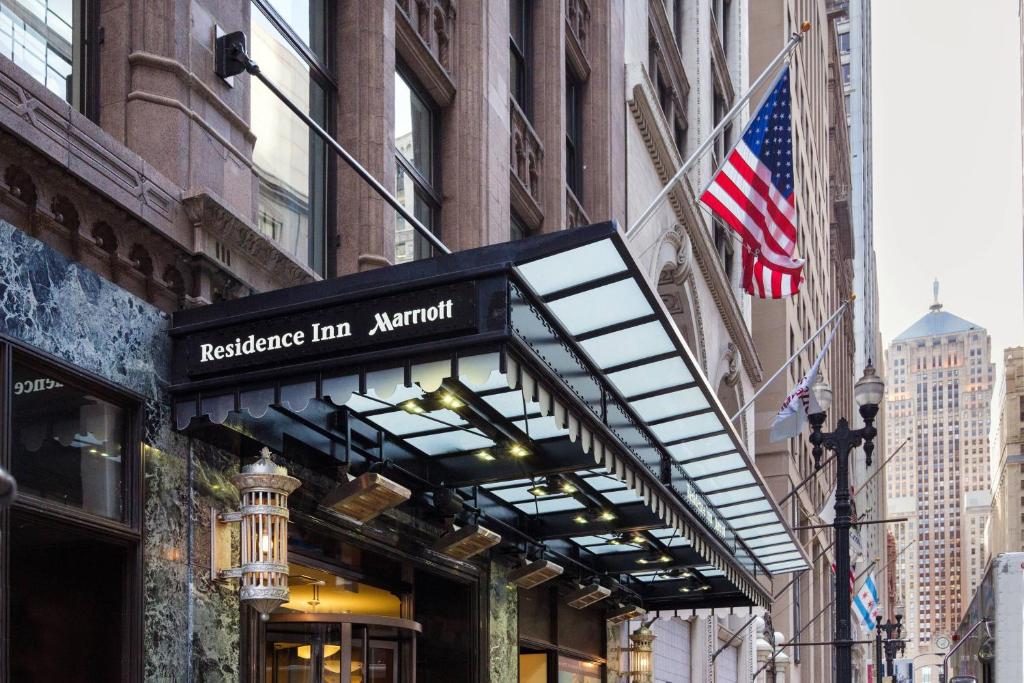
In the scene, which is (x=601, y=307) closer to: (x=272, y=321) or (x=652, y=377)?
(x=652, y=377)

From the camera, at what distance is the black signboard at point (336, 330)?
9.56 metres

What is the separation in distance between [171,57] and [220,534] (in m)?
3.81

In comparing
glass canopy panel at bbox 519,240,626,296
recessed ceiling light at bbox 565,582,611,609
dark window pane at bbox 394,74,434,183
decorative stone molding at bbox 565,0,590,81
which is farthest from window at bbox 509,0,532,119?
glass canopy panel at bbox 519,240,626,296

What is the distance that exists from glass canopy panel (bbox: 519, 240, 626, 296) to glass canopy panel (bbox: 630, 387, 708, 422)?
353 centimetres

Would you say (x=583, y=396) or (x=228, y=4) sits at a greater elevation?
(x=228, y=4)

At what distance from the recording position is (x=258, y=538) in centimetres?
1055

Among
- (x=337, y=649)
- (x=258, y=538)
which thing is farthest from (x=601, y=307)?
(x=337, y=649)

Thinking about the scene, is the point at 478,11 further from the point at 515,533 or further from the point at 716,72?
the point at 716,72

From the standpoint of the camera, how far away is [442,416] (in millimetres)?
12773

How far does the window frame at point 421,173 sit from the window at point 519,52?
3.84 m

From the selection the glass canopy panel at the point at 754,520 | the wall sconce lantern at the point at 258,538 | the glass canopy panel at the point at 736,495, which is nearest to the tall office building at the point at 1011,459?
Result: the glass canopy panel at the point at 754,520

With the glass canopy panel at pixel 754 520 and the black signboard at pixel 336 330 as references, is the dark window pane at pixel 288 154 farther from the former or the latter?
the glass canopy panel at pixel 754 520

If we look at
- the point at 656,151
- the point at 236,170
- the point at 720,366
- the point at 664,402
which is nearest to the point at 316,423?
the point at 236,170

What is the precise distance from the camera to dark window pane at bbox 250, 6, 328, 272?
1294 cm
